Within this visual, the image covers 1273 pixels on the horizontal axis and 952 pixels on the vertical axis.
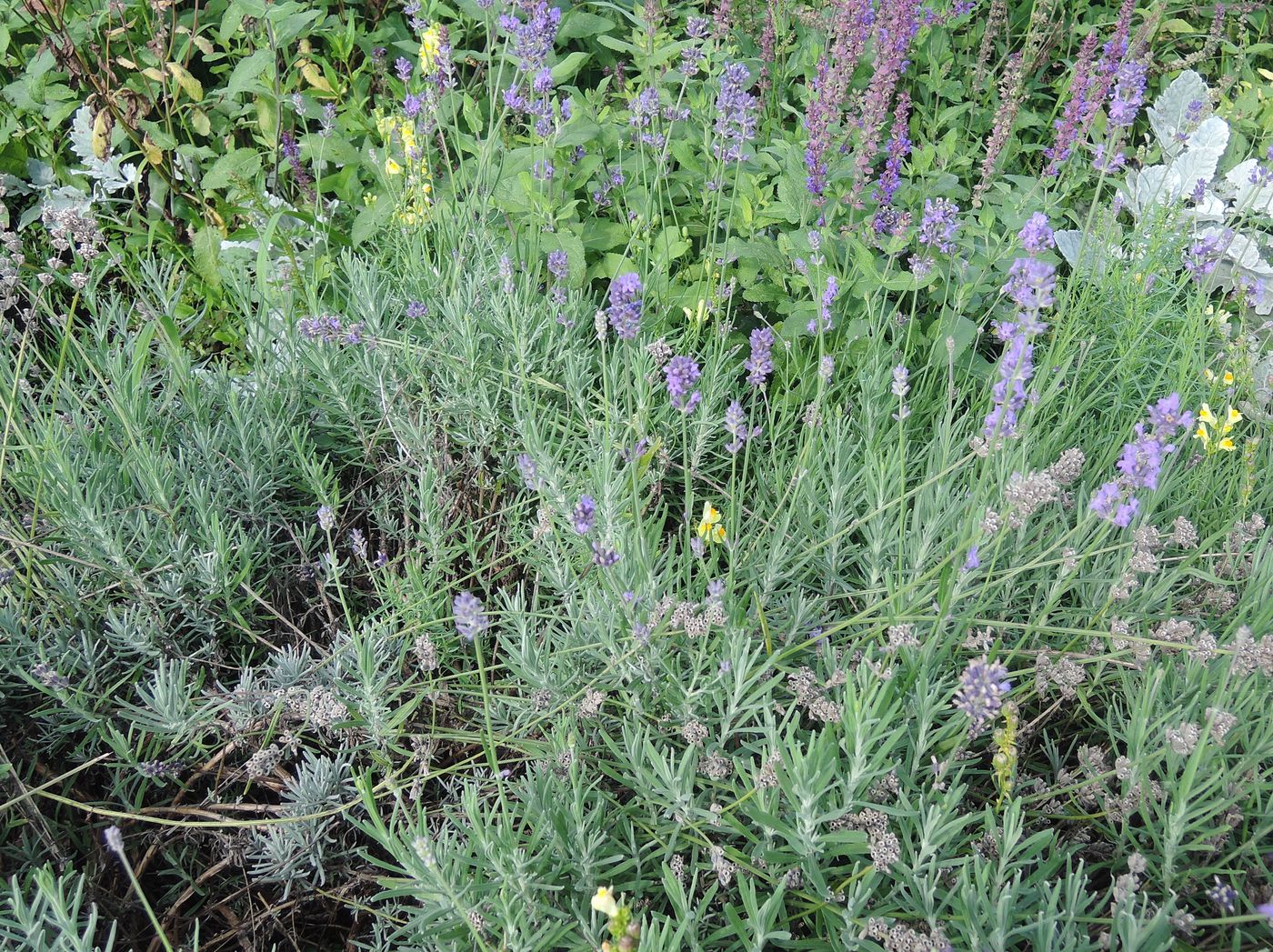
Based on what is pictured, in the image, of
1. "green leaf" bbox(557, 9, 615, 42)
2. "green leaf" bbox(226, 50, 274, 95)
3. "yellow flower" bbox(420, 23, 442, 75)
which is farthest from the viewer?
"green leaf" bbox(557, 9, 615, 42)

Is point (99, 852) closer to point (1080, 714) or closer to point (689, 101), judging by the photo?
point (1080, 714)

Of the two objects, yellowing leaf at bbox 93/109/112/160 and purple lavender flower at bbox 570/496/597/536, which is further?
yellowing leaf at bbox 93/109/112/160

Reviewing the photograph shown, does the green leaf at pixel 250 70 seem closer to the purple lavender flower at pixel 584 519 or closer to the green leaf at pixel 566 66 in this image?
the green leaf at pixel 566 66

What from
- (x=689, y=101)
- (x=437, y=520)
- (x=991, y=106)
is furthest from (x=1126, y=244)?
(x=437, y=520)

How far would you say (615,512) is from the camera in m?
1.74

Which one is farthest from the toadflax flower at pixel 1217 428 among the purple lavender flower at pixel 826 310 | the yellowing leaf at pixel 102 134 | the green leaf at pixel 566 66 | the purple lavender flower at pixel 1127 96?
the yellowing leaf at pixel 102 134

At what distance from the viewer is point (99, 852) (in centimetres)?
164

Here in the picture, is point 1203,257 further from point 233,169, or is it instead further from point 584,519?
point 233,169

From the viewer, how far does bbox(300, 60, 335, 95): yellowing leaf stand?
120 inches

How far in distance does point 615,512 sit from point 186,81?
2.22m

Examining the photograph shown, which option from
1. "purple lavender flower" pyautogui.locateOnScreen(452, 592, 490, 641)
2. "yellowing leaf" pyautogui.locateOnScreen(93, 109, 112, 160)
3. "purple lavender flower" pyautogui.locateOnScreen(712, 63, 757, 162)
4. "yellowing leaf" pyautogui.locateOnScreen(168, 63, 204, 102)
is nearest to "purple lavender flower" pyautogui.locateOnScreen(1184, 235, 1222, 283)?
"purple lavender flower" pyautogui.locateOnScreen(712, 63, 757, 162)

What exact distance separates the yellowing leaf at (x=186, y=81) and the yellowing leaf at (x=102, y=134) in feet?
0.78

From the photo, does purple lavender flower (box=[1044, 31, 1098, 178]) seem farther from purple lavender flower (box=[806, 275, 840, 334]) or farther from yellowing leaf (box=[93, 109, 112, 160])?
yellowing leaf (box=[93, 109, 112, 160])

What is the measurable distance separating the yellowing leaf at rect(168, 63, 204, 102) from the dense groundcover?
0.05 feet
